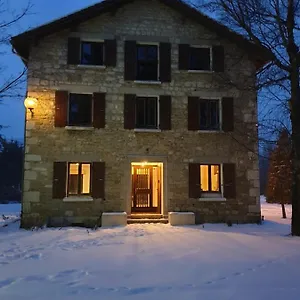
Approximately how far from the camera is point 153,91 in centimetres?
1438

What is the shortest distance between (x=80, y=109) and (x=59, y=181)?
2.87m

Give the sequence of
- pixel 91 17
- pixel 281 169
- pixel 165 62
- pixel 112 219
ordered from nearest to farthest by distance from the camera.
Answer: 1. pixel 112 219
2. pixel 91 17
3. pixel 165 62
4. pixel 281 169

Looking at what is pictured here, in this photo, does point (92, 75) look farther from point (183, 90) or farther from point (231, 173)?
point (231, 173)

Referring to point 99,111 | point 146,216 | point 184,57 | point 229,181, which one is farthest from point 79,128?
point 229,181

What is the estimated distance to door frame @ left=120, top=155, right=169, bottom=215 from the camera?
13.7 meters

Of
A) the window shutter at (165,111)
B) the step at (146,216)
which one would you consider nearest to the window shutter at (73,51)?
the window shutter at (165,111)

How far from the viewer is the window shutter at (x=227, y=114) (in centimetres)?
1452

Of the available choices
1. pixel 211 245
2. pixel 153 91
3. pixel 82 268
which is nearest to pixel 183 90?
pixel 153 91

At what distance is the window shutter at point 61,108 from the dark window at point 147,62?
3019mm

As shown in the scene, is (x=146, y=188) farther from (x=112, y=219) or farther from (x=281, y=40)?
(x=281, y=40)

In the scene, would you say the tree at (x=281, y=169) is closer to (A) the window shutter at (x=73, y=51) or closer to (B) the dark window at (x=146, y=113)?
(B) the dark window at (x=146, y=113)

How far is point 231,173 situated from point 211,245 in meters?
6.10

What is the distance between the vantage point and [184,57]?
1465 cm

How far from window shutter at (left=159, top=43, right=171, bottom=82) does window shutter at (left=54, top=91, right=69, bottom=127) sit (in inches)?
149
